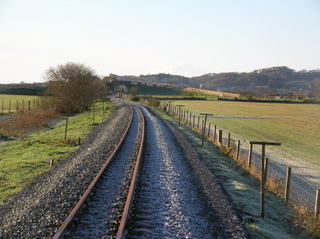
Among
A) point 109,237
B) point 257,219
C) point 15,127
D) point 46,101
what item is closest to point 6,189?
point 109,237

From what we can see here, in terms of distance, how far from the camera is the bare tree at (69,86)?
2020 inches

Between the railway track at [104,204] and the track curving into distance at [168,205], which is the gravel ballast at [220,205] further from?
the railway track at [104,204]

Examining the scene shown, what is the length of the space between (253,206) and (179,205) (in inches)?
106

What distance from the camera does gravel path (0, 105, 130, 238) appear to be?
7699 mm

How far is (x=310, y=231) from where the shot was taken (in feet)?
29.5

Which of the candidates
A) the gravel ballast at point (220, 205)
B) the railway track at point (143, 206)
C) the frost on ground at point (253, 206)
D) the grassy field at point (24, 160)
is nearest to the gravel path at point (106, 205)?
the railway track at point (143, 206)

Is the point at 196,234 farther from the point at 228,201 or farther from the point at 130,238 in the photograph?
the point at 228,201

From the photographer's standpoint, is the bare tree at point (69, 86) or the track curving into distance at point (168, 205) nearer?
the track curving into distance at point (168, 205)

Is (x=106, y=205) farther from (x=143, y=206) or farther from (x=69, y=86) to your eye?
(x=69, y=86)

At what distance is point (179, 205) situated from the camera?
9.30 meters

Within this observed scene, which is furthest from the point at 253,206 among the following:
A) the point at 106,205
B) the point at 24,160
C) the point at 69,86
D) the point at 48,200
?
the point at 69,86

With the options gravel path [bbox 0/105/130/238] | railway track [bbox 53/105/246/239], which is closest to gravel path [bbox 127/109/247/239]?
railway track [bbox 53/105/246/239]

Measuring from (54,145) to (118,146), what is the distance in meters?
5.44

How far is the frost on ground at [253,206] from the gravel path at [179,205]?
0.48 metres
